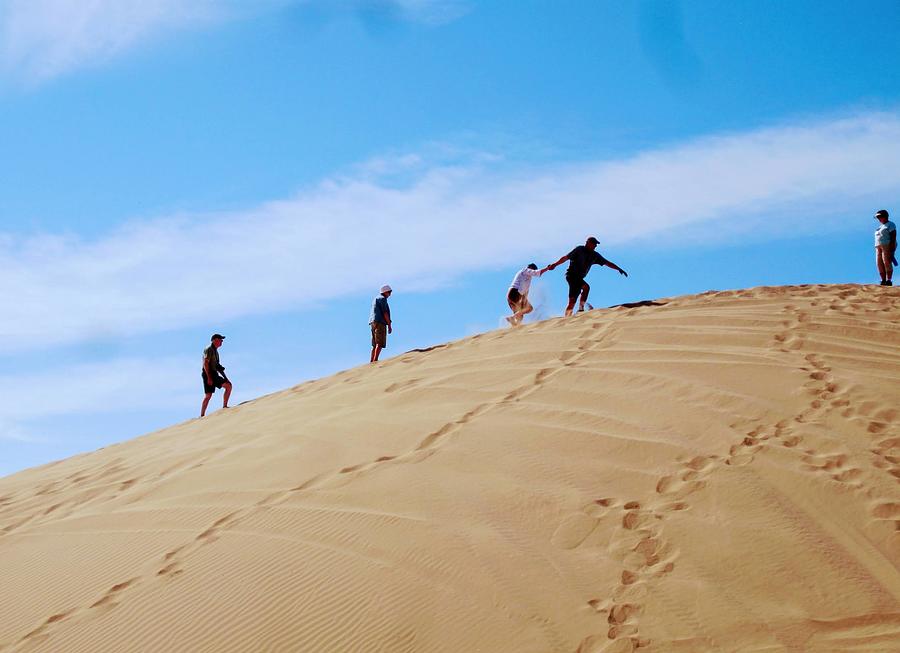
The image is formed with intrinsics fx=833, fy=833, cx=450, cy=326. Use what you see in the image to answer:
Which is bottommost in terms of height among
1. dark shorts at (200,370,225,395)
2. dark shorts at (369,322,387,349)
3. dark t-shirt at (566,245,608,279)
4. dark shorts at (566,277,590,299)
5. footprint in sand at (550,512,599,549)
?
footprint in sand at (550,512,599,549)

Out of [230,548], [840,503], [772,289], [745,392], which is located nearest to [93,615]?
[230,548]

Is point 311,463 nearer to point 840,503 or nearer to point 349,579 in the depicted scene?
point 349,579

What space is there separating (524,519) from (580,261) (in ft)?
24.5

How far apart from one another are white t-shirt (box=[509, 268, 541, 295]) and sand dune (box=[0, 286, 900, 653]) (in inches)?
179

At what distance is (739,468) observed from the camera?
515cm

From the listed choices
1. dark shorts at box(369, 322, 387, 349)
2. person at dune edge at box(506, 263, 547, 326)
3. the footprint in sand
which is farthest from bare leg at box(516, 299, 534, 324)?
the footprint in sand

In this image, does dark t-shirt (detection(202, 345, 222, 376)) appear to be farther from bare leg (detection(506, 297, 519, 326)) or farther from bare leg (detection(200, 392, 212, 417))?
bare leg (detection(506, 297, 519, 326))

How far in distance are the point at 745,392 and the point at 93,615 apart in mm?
4756

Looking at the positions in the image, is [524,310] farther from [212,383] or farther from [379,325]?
[212,383]

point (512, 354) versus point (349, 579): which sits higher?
point (512, 354)

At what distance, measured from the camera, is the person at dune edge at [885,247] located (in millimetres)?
11625

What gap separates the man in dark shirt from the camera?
1180 cm

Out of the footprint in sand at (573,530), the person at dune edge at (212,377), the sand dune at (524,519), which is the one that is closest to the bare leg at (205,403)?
the person at dune edge at (212,377)

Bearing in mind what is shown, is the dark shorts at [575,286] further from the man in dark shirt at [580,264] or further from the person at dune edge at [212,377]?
the person at dune edge at [212,377]
